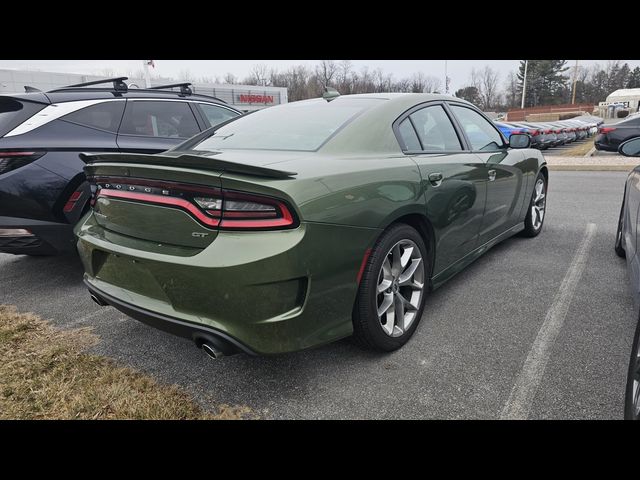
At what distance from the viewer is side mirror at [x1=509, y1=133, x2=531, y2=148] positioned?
13.4 ft

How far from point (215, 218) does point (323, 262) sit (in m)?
0.53

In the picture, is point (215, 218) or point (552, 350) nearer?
point (215, 218)

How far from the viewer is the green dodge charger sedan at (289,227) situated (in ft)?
6.17

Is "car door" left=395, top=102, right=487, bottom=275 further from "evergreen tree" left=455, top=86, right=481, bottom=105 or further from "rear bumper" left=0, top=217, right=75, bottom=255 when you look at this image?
"evergreen tree" left=455, top=86, right=481, bottom=105

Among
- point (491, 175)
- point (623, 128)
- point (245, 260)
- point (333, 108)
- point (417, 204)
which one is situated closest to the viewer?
point (245, 260)

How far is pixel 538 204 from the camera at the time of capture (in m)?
4.88

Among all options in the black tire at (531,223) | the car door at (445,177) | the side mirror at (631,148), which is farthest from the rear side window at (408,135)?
the black tire at (531,223)

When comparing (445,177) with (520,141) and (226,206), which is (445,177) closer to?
(226,206)

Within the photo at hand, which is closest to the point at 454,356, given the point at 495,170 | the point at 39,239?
the point at 495,170

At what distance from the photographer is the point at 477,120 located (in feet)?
12.6

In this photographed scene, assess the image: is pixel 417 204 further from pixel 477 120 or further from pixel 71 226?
pixel 71 226

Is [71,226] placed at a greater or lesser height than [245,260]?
lesser

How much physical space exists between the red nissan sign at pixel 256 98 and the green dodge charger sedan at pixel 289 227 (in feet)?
143

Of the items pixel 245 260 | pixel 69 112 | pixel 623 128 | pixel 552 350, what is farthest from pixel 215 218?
pixel 623 128
